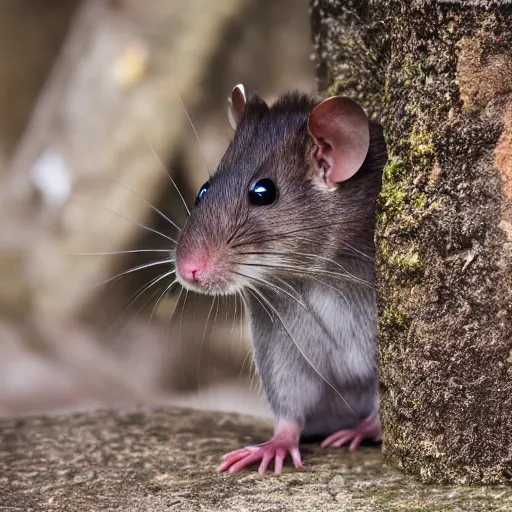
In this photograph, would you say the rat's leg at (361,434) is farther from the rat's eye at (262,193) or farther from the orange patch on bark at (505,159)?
the orange patch on bark at (505,159)

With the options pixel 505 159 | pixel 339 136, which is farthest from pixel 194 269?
pixel 505 159

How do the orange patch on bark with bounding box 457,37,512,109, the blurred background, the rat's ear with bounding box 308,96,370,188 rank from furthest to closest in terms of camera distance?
the blurred background → the rat's ear with bounding box 308,96,370,188 → the orange patch on bark with bounding box 457,37,512,109

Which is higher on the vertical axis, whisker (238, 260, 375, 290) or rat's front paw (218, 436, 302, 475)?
whisker (238, 260, 375, 290)

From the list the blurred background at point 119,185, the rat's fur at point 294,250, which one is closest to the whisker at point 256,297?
the rat's fur at point 294,250

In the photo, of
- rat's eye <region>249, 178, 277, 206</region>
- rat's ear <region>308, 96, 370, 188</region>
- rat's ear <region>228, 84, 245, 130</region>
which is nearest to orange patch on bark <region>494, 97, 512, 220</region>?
rat's ear <region>308, 96, 370, 188</region>

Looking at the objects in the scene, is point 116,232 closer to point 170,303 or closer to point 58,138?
point 58,138

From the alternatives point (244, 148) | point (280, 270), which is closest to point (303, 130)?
point (244, 148)

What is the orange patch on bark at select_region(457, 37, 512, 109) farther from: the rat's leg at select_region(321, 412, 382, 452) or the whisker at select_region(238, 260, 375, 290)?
the rat's leg at select_region(321, 412, 382, 452)
